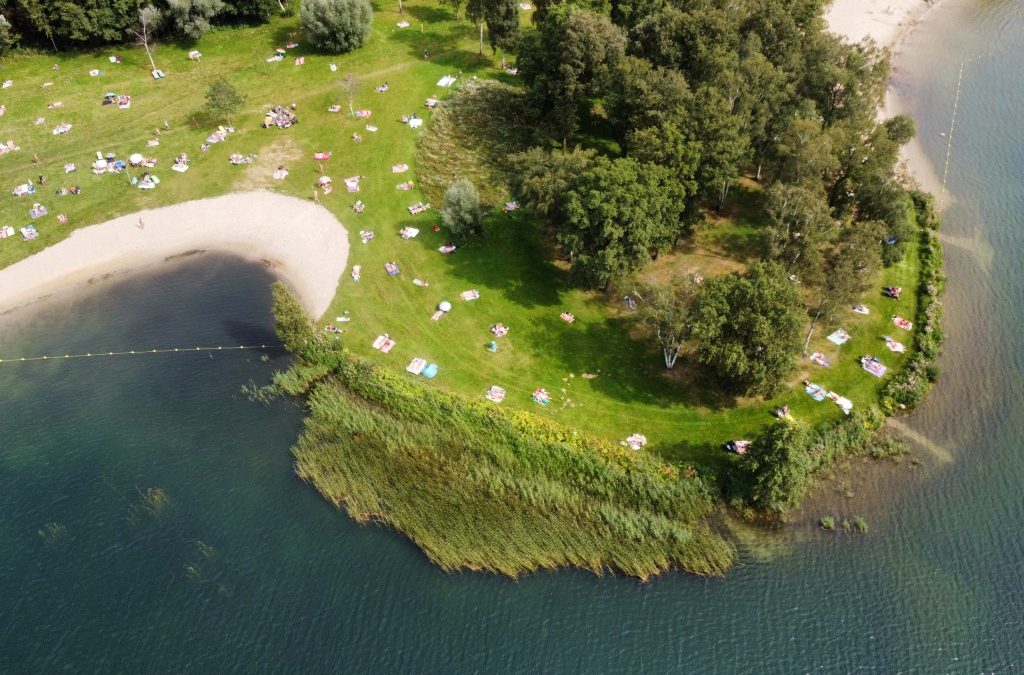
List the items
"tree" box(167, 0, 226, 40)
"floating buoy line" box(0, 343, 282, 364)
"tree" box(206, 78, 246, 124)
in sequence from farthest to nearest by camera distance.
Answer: "tree" box(167, 0, 226, 40), "tree" box(206, 78, 246, 124), "floating buoy line" box(0, 343, 282, 364)

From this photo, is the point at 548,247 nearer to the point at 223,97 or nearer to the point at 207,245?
the point at 207,245

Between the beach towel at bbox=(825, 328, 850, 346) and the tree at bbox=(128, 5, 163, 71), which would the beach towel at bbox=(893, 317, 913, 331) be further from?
the tree at bbox=(128, 5, 163, 71)

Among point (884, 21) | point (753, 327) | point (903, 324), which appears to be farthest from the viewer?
point (884, 21)

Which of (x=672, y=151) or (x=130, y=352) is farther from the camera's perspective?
(x=672, y=151)

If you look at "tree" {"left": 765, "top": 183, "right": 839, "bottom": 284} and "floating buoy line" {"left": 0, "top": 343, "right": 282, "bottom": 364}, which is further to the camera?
"floating buoy line" {"left": 0, "top": 343, "right": 282, "bottom": 364}

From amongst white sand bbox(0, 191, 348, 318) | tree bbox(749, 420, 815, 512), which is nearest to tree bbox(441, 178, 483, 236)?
white sand bbox(0, 191, 348, 318)

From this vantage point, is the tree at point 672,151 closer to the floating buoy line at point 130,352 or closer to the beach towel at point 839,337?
the beach towel at point 839,337

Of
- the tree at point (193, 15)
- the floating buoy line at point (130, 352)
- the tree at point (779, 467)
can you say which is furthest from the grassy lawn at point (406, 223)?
the floating buoy line at point (130, 352)

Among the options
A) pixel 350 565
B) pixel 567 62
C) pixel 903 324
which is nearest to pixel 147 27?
pixel 567 62
